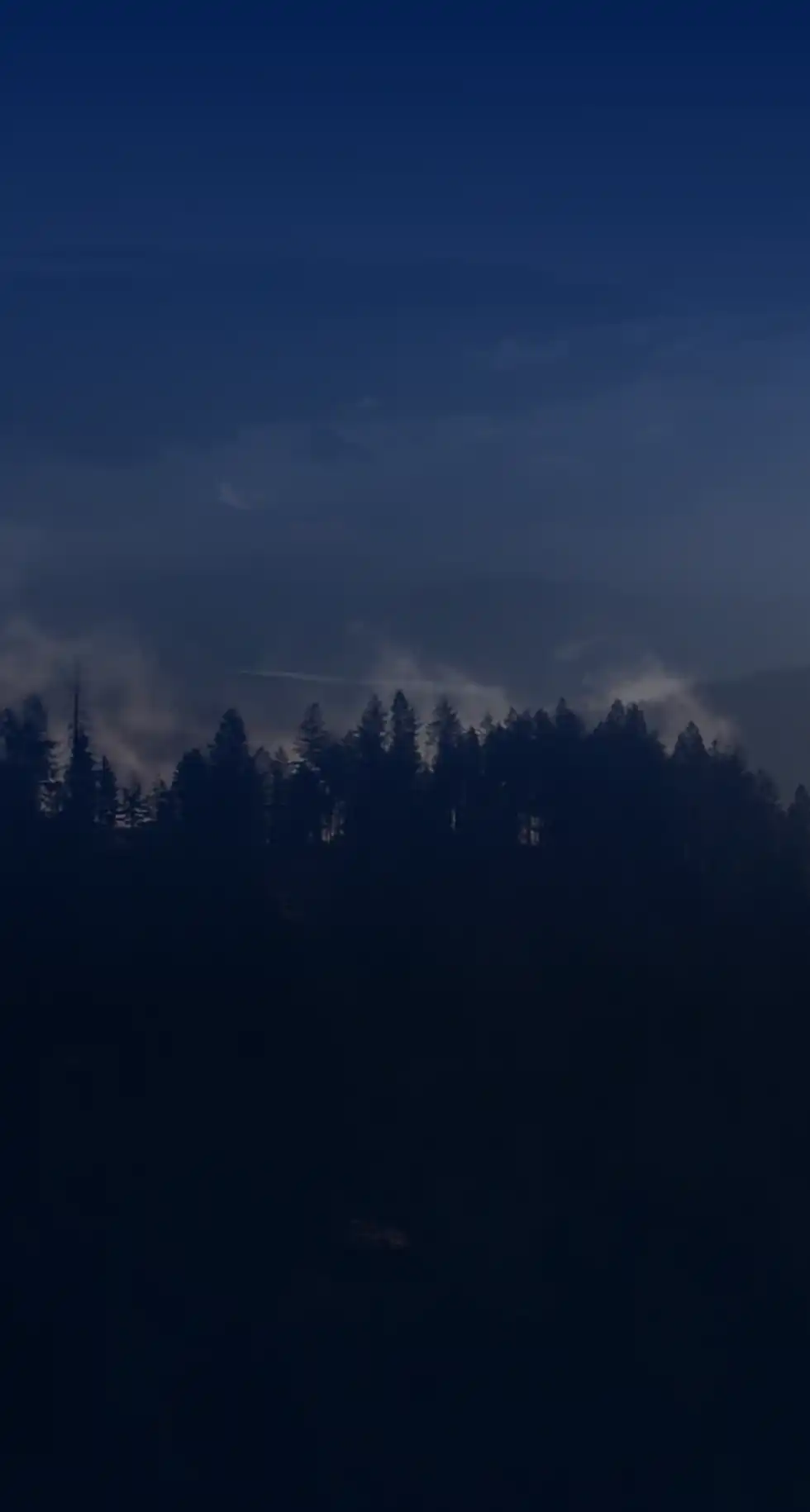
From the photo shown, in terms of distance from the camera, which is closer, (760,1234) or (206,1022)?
(760,1234)

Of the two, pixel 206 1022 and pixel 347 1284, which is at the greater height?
pixel 206 1022

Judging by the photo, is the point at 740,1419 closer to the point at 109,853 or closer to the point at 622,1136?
the point at 622,1136

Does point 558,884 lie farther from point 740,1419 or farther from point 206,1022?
point 740,1419

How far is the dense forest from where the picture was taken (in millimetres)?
38594

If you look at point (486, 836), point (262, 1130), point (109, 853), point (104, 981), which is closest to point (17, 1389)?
point (262, 1130)

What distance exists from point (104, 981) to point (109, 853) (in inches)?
457

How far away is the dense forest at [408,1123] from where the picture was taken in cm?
3859

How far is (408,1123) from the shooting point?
166 feet

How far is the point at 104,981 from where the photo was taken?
173ft

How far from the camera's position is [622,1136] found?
168ft

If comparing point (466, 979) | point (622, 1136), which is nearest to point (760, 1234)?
point (622, 1136)

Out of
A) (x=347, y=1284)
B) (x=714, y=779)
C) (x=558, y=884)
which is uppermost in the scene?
(x=714, y=779)

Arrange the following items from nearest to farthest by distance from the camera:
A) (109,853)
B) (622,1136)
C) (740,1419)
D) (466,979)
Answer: (740,1419) < (622,1136) < (466,979) < (109,853)

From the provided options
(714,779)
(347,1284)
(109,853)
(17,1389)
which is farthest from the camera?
(714,779)
